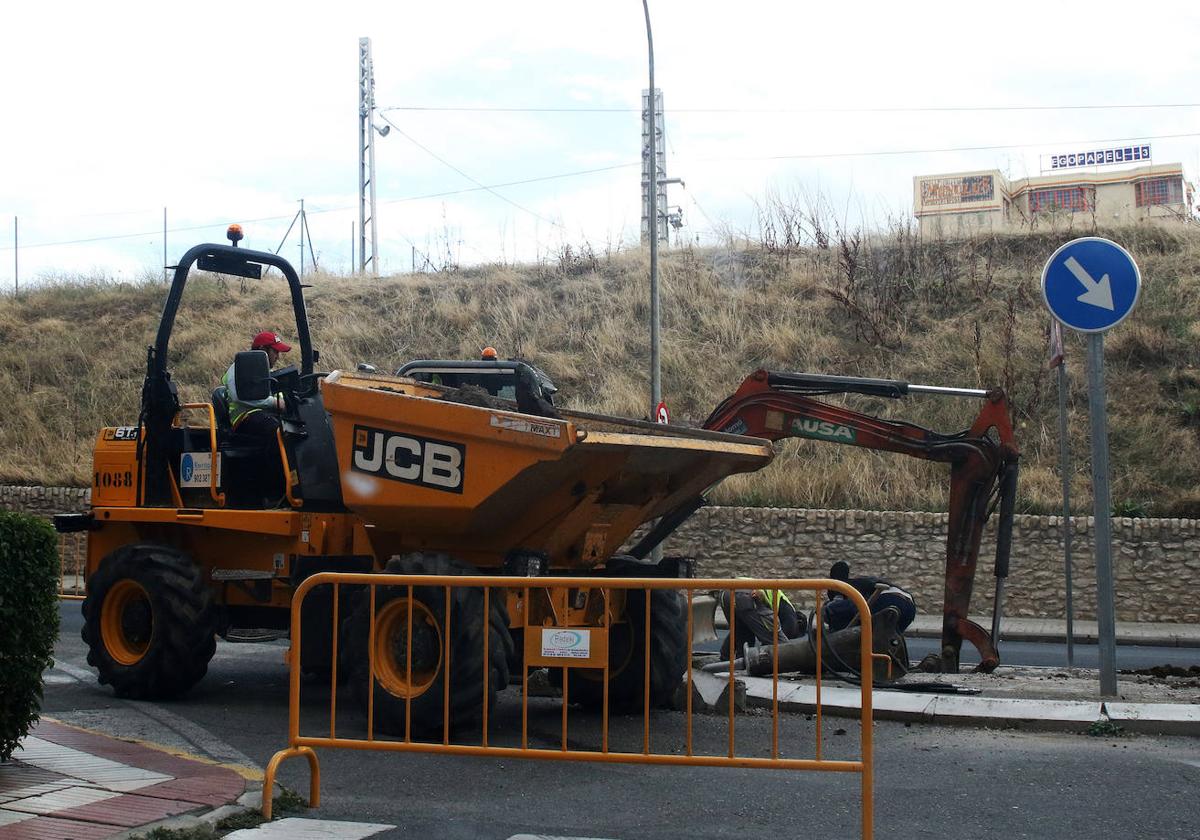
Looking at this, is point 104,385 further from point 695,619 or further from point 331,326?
point 695,619

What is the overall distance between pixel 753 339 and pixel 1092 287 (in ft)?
54.1

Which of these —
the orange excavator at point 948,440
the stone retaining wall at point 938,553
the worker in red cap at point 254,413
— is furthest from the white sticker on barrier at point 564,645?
the stone retaining wall at point 938,553

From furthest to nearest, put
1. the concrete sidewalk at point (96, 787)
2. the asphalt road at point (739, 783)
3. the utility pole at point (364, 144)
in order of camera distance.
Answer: the utility pole at point (364, 144)
the asphalt road at point (739, 783)
the concrete sidewalk at point (96, 787)

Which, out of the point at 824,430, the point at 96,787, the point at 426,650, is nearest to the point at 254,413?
the point at 426,650

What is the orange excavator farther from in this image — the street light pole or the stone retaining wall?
the street light pole

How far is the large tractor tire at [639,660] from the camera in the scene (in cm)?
870

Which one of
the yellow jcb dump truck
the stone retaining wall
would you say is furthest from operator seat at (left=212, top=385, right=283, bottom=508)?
the stone retaining wall

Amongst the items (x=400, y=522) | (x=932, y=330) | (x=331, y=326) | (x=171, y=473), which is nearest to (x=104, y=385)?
(x=331, y=326)

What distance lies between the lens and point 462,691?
7.50m

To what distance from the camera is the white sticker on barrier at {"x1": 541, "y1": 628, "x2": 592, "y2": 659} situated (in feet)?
21.7

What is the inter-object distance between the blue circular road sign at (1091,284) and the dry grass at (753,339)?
10233 millimetres

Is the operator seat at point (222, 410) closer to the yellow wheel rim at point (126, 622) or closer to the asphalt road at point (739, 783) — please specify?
the yellow wheel rim at point (126, 622)

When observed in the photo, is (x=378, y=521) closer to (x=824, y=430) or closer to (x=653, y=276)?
(x=824, y=430)

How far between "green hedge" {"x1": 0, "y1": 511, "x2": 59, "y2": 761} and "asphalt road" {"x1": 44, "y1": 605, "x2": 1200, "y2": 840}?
1.37 m
